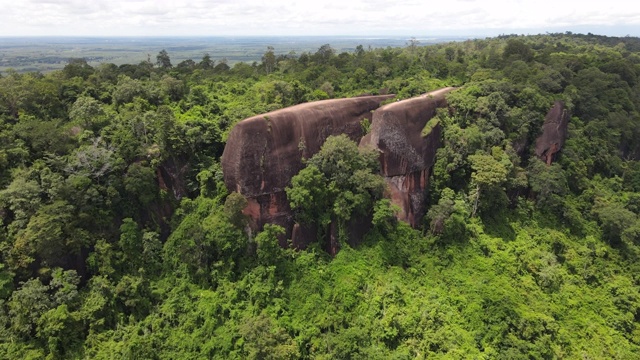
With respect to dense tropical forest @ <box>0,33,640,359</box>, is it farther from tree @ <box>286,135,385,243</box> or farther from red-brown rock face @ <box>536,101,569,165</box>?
red-brown rock face @ <box>536,101,569,165</box>

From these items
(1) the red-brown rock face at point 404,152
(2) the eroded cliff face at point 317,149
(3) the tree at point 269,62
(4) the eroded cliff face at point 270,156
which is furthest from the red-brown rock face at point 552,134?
(3) the tree at point 269,62

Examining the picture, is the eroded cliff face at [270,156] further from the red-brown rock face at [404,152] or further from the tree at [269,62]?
the tree at [269,62]

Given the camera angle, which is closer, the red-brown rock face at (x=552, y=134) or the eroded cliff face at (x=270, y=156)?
the eroded cliff face at (x=270, y=156)

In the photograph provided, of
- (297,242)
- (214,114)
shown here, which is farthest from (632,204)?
(214,114)

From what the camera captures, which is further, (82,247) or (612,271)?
(612,271)

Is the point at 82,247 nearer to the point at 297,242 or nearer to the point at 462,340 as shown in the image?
the point at 297,242

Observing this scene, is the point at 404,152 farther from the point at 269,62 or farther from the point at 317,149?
the point at 269,62

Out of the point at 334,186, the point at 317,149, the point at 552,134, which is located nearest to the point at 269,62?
the point at 317,149
